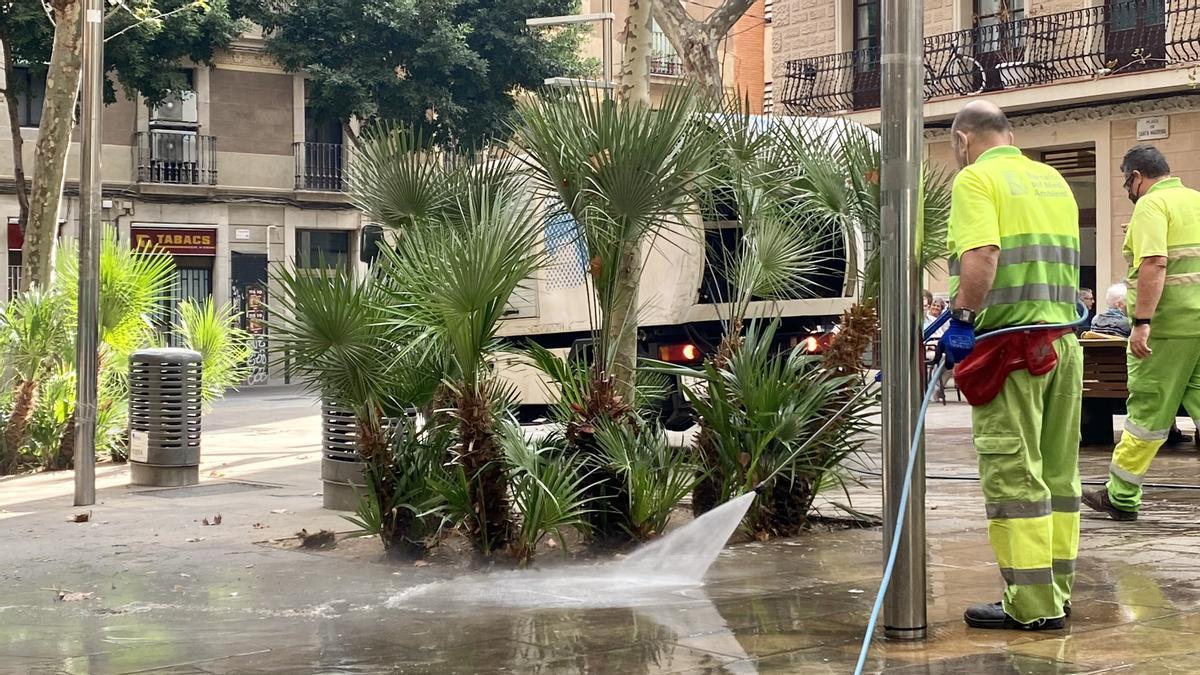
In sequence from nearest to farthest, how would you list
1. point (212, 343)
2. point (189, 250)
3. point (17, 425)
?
point (17, 425)
point (212, 343)
point (189, 250)

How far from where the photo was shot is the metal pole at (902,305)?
521cm

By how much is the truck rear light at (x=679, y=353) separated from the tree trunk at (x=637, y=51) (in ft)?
15.2

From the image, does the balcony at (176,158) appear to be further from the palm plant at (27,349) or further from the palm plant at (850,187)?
the palm plant at (850,187)

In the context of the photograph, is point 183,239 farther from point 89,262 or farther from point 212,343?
point 89,262

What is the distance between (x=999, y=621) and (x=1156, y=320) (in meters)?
3.32

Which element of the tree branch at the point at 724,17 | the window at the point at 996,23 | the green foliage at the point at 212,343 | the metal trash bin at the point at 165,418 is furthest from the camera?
the window at the point at 996,23

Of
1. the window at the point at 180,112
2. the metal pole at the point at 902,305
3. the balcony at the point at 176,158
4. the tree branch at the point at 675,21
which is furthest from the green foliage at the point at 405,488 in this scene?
the window at the point at 180,112

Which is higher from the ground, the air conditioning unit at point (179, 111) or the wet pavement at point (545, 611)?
the air conditioning unit at point (179, 111)

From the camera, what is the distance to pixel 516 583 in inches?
266

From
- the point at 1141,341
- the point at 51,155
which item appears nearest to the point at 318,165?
the point at 51,155

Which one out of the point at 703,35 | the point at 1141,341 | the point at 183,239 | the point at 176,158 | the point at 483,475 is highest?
the point at 176,158

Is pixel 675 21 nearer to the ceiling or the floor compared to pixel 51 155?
nearer to the ceiling

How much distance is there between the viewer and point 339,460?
30.8 feet

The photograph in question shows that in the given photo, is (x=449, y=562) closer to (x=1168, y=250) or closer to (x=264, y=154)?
(x=1168, y=250)
